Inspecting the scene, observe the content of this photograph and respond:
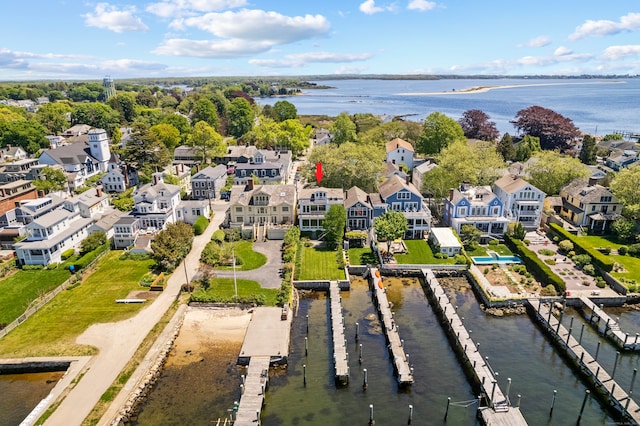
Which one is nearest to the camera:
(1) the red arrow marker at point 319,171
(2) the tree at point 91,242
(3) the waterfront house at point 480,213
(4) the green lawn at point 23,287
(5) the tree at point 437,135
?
(4) the green lawn at point 23,287

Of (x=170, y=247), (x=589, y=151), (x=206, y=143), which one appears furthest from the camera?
(x=206, y=143)

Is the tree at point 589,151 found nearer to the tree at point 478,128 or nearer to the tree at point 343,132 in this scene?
the tree at point 478,128

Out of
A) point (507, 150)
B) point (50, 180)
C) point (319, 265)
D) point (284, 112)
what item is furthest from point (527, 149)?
point (50, 180)

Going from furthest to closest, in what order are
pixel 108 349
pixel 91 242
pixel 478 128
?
pixel 478 128
pixel 91 242
pixel 108 349

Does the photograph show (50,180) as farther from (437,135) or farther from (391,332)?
(437,135)

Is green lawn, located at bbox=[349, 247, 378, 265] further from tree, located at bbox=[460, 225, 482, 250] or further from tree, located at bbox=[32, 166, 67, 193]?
tree, located at bbox=[32, 166, 67, 193]

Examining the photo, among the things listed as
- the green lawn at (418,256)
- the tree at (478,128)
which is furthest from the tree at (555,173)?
the tree at (478,128)
